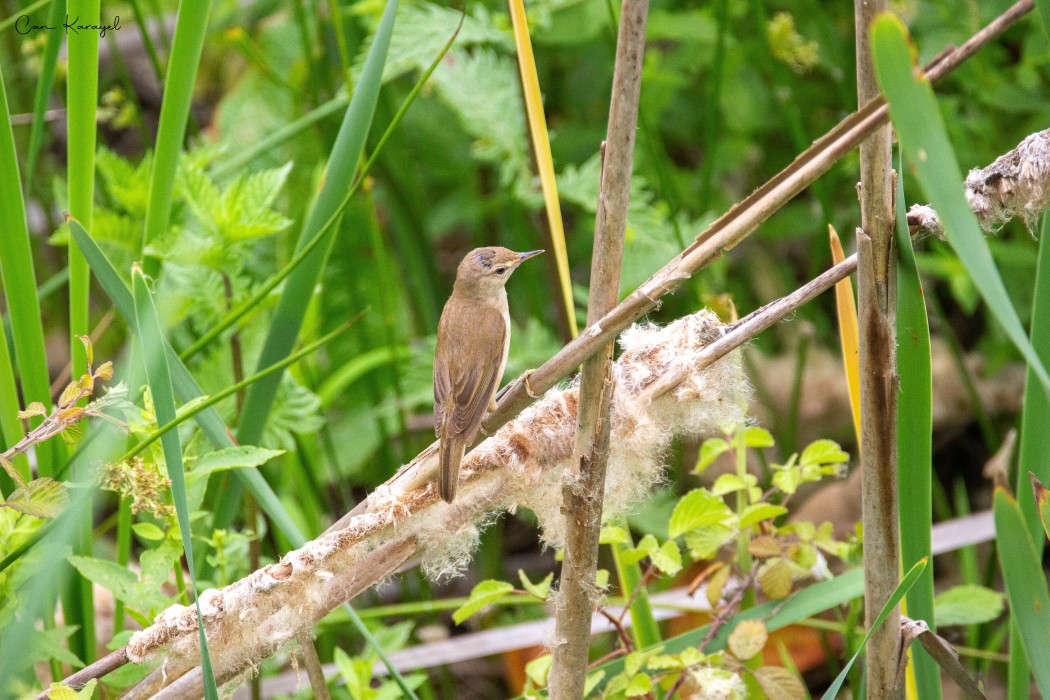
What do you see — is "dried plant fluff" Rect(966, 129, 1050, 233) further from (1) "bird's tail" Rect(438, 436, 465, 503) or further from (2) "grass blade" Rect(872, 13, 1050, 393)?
(1) "bird's tail" Rect(438, 436, 465, 503)

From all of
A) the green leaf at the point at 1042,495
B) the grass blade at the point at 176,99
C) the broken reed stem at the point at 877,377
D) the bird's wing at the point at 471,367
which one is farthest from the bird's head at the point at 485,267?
the green leaf at the point at 1042,495

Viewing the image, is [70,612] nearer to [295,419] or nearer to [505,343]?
[295,419]

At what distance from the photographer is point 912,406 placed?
122 centimetres

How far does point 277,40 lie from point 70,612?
2.41 metres

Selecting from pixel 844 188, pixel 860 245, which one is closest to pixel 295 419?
pixel 860 245

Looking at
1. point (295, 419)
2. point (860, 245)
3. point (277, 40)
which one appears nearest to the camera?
point (860, 245)

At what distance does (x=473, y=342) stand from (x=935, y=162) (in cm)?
169

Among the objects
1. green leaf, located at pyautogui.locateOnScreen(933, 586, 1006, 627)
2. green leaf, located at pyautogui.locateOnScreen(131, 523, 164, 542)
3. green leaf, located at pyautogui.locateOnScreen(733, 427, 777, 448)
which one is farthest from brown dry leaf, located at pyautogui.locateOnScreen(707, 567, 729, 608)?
green leaf, located at pyautogui.locateOnScreen(131, 523, 164, 542)

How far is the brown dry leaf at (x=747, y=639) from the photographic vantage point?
5.24ft

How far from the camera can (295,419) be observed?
1937 millimetres

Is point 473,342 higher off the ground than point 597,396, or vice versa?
point 597,396

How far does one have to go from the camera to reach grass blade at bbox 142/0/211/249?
1.43m

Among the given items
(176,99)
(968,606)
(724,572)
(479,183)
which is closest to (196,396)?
(176,99)

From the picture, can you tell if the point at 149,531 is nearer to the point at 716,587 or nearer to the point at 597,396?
the point at 597,396
